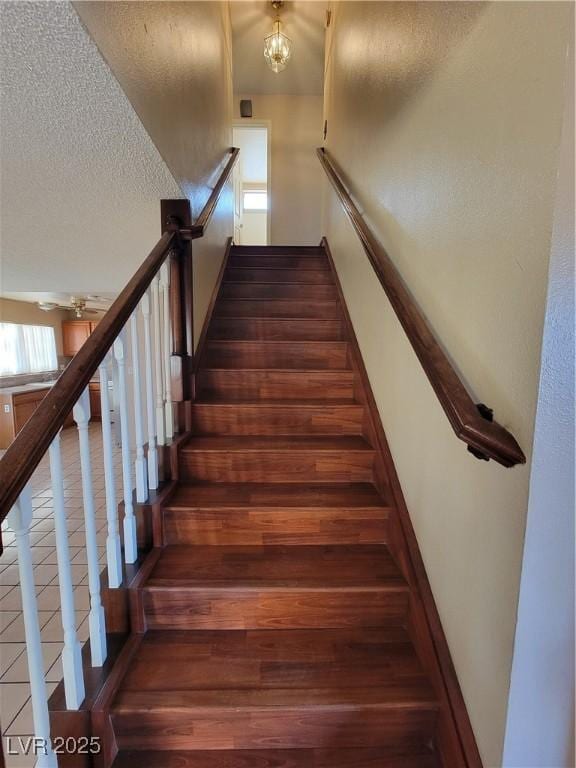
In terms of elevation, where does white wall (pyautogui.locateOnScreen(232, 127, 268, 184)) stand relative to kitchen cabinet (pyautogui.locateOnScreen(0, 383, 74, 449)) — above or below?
above

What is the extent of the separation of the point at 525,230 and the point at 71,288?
252 cm

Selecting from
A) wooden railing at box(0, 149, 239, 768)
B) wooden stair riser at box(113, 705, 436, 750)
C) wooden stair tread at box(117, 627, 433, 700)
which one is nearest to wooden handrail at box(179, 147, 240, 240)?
wooden railing at box(0, 149, 239, 768)

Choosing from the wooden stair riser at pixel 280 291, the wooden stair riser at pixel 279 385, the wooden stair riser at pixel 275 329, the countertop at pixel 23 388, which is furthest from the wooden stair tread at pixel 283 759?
the countertop at pixel 23 388

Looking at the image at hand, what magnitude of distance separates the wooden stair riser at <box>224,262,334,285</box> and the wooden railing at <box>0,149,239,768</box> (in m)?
1.18

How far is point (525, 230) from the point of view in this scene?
779mm

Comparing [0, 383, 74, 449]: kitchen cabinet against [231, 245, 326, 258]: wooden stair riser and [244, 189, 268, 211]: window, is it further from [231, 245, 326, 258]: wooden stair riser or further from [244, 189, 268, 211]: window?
[244, 189, 268, 211]: window

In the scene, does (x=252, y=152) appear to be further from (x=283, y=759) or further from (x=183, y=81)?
(x=283, y=759)

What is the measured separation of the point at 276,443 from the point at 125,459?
2.40 ft

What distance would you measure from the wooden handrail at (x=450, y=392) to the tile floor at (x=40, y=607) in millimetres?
1293

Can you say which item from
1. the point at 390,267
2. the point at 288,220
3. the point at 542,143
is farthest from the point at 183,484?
the point at 288,220

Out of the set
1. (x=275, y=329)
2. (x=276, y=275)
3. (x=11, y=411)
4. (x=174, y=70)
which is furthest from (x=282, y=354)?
(x=11, y=411)

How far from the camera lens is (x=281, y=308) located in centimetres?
290

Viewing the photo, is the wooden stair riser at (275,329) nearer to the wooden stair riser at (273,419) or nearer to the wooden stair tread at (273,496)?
the wooden stair riser at (273,419)

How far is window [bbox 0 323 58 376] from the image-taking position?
18.2 ft
